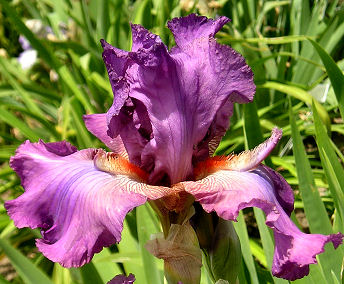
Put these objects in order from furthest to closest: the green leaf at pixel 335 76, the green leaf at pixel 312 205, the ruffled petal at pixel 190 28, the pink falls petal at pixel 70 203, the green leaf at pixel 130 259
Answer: the green leaf at pixel 335 76 → the green leaf at pixel 130 259 → the green leaf at pixel 312 205 → the ruffled petal at pixel 190 28 → the pink falls petal at pixel 70 203

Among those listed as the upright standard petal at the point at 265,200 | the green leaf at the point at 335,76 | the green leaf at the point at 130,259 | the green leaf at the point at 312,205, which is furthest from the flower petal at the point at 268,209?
the green leaf at the point at 335,76

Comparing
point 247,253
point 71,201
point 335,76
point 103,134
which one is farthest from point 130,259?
point 335,76

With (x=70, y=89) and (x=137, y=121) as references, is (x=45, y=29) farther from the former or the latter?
(x=137, y=121)

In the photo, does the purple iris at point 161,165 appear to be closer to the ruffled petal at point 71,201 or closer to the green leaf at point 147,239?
Answer: the ruffled petal at point 71,201

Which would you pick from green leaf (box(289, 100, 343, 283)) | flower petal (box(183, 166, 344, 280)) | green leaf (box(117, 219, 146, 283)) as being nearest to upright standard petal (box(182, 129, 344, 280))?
flower petal (box(183, 166, 344, 280))

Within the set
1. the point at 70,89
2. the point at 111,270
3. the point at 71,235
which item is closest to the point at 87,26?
the point at 70,89

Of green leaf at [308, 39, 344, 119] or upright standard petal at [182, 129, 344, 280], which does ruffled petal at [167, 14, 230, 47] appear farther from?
green leaf at [308, 39, 344, 119]
